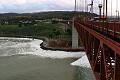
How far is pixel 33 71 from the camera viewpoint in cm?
3322

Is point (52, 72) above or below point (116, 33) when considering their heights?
below

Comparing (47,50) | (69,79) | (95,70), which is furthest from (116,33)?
(47,50)

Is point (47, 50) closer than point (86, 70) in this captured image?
No

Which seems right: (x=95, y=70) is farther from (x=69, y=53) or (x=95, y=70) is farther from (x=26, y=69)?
(x=69, y=53)

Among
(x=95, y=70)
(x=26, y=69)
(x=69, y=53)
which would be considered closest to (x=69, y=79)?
(x=26, y=69)

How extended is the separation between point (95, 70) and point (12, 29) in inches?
4295

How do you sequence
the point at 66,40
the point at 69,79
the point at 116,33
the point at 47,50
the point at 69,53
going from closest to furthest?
1. the point at 116,33
2. the point at 69,79
3. the point at 69,53
4. the point at 47,50
5. the point at 66,40

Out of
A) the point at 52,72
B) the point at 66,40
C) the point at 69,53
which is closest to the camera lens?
the point at 52,72

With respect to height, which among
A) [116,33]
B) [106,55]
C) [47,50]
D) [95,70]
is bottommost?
[47,50]

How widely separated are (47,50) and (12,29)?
6613cm

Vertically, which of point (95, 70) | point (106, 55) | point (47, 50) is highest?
point (106, 55)

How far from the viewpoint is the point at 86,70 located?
112 feet

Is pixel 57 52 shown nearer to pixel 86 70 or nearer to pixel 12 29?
pixel 86 70

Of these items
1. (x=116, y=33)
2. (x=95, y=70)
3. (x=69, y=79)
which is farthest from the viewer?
(x=69, y=79)
